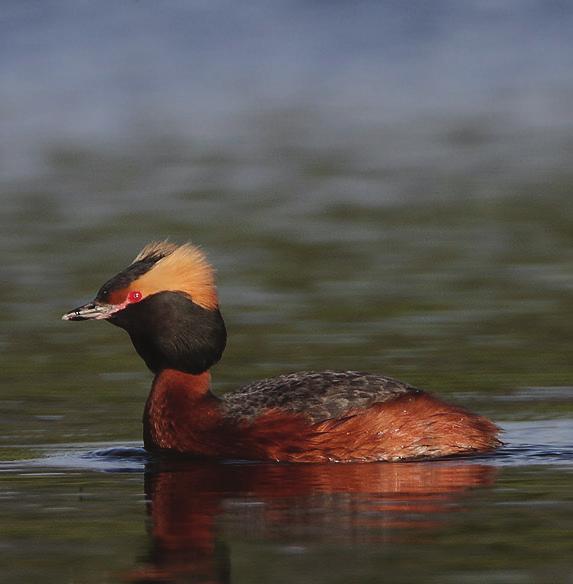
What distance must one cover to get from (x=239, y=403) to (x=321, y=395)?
660 millimetres

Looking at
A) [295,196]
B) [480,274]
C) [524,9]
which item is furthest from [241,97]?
[480,274]

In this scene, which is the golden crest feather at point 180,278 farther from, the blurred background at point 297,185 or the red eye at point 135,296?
the blurred background at point 297,185

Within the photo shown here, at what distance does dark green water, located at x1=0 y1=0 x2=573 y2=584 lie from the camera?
39.6 feet

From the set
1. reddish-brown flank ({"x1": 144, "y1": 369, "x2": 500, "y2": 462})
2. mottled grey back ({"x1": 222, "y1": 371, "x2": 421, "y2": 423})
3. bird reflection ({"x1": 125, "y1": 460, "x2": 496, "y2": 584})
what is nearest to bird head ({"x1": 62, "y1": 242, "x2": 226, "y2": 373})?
reddish-brown flank ({"x1": 144, "y1": 369, "x2": 500, "y2": 462})

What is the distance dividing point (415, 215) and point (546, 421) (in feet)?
41.7

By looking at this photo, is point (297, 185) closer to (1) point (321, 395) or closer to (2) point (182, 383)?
(2) point (182, 383)

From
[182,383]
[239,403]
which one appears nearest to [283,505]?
[239,403]

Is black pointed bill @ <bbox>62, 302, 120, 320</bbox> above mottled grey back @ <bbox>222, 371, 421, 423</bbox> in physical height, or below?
above

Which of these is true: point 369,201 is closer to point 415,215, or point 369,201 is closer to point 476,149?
point 415,215

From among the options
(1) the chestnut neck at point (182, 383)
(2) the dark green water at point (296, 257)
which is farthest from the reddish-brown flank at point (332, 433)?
(2) the dark green water at point (296, 257)

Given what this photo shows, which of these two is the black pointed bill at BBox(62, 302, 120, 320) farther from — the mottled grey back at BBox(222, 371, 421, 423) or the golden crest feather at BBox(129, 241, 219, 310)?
the mottled grey back at BBox(222, 371, 421, 423)

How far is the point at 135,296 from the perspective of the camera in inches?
612

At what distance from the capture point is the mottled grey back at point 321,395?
1502 centimetres

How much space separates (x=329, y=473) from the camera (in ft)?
47.0
